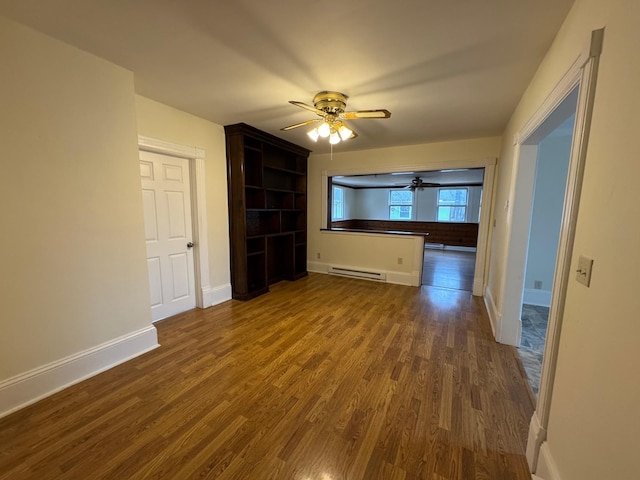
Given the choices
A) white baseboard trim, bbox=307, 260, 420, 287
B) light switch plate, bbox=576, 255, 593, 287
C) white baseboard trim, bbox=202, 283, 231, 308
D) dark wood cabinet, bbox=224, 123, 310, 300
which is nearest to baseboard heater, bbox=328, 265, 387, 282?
white baseboard trim, bbox=307, 260, 420, 287

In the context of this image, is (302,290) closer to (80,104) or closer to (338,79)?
(338,79)

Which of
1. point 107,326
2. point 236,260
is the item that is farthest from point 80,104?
point 236,260

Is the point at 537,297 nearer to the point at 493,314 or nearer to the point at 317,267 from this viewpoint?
the point at 493,314

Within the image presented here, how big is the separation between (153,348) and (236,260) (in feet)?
5.05

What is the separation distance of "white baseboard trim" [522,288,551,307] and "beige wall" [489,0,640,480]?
312 centimetres

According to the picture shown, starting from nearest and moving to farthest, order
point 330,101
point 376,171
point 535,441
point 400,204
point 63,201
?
point 535,441
point 63,201
point 330,101
point 376,171
point 400,204

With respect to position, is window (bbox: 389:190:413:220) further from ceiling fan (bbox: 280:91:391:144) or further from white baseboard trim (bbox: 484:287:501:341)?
ceiling fan (bbox: 280:91:391:144)

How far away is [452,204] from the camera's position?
9.22m

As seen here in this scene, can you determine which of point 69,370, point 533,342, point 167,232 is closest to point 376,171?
point 533,342

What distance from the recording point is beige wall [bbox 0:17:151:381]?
5.50 ft

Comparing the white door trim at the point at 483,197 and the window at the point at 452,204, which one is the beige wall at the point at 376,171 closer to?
the white door trim at the point at 483,197

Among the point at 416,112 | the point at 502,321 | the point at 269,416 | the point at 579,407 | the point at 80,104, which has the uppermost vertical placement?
the point at 416,112

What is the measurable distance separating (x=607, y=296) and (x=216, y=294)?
146 inches

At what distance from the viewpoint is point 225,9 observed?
1.49 metres
